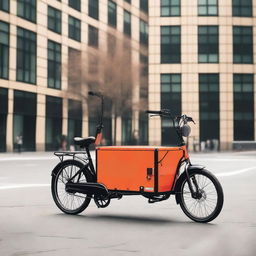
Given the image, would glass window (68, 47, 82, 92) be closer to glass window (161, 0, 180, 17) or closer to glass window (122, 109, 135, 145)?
glass window (122, 109, 135, 145)

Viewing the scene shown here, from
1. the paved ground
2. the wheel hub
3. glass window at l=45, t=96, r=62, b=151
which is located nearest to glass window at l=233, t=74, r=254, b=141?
glass window at l=45, t=96, r=62, b=151

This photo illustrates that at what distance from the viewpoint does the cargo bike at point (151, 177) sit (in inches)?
291

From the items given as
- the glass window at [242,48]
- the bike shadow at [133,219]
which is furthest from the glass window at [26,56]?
the bike shadow at [133,219]

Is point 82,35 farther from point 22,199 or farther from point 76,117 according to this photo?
point 22,199

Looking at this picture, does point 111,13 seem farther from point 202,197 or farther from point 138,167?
point 202,197

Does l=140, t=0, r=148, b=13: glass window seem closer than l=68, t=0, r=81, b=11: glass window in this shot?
No

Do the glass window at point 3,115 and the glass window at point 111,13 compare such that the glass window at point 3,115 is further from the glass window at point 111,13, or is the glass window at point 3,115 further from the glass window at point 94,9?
the glass window at point 111,13

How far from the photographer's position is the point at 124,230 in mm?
6945

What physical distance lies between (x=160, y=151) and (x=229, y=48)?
2040 inches

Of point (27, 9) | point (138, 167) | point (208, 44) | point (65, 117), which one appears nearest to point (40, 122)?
point (65, 117)

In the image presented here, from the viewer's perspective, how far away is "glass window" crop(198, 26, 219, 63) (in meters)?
58.0

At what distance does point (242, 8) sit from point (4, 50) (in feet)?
93.0

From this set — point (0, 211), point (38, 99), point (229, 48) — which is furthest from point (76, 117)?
point (0, 211)

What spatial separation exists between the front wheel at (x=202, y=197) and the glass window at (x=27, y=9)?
35512 mm
